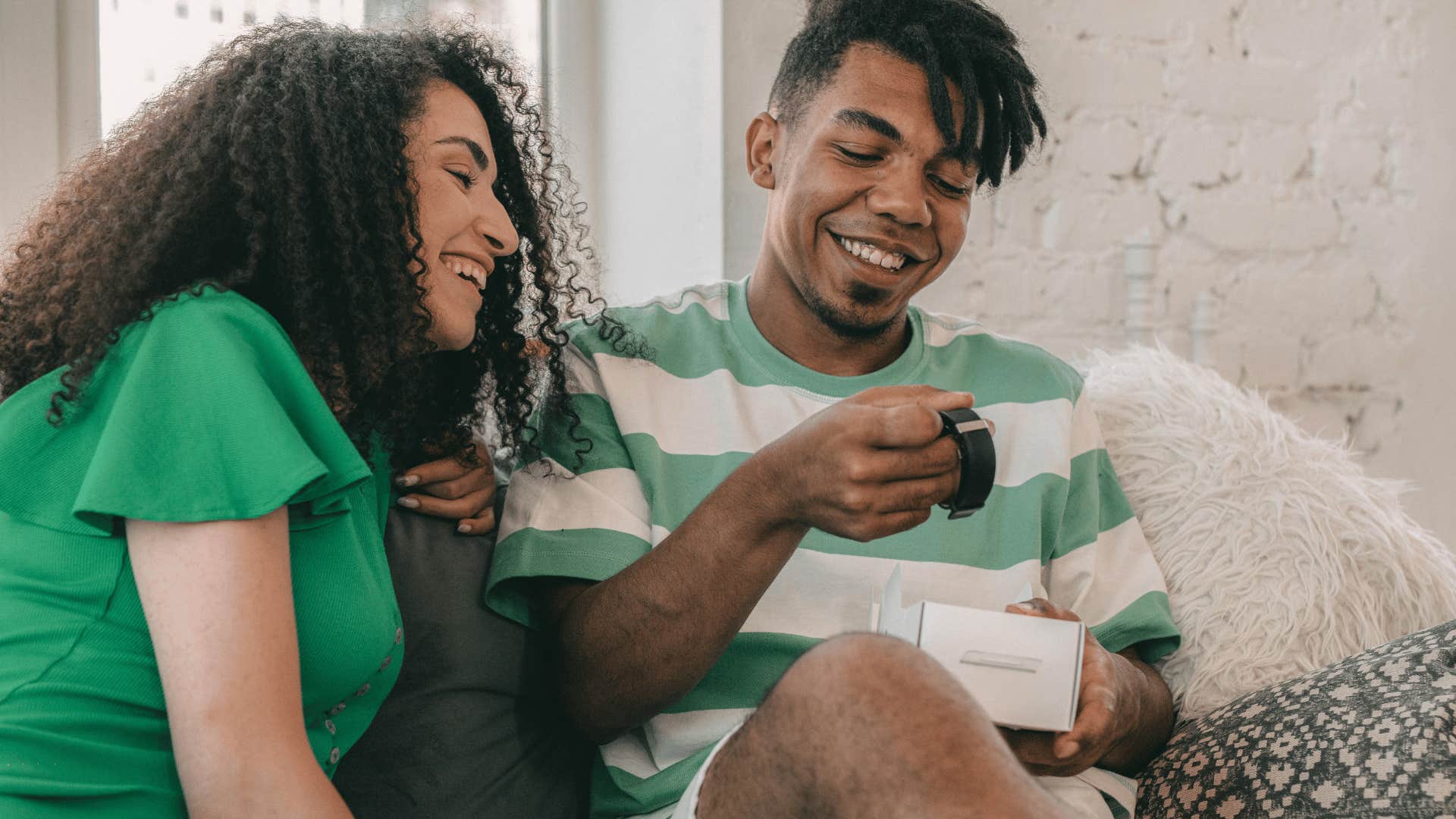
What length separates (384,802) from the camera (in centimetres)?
102

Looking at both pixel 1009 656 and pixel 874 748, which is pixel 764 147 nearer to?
pixel 1009 656

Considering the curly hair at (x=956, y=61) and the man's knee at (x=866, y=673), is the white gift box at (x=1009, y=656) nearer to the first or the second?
the man's knee at (x=866, y=673)

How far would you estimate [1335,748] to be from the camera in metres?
0.90

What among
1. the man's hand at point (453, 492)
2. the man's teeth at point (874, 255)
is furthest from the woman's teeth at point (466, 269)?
the man's teeth at point (874, 255)

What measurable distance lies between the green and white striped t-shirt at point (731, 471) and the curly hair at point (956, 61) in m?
0.23

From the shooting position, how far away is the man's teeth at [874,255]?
4.06 ft

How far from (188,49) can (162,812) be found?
1148mm

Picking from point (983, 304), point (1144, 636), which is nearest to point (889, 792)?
point (1144, 636)

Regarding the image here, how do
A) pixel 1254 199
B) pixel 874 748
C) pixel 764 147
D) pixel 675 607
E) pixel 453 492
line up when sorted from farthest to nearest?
pixel 1254 199, pixel 764 147, pixel 453 492, pixel 675 607, pixel 874 748

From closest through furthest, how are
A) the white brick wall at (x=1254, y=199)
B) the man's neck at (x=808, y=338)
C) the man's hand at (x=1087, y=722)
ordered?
the man's hand at (x=1087, y=722) < the man's neck at (x=808, y=338) < the white brick wall at (x=1254, y=199)

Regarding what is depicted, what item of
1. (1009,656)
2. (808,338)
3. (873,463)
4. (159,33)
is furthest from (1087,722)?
(159,33)

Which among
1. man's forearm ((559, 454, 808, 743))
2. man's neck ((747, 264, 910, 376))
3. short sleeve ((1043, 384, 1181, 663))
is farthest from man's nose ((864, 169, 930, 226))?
man's forearm ((559, 454, 808, 743))

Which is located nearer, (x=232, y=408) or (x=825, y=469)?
(x=232, y=408)

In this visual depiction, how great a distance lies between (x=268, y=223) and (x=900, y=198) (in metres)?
0.61
